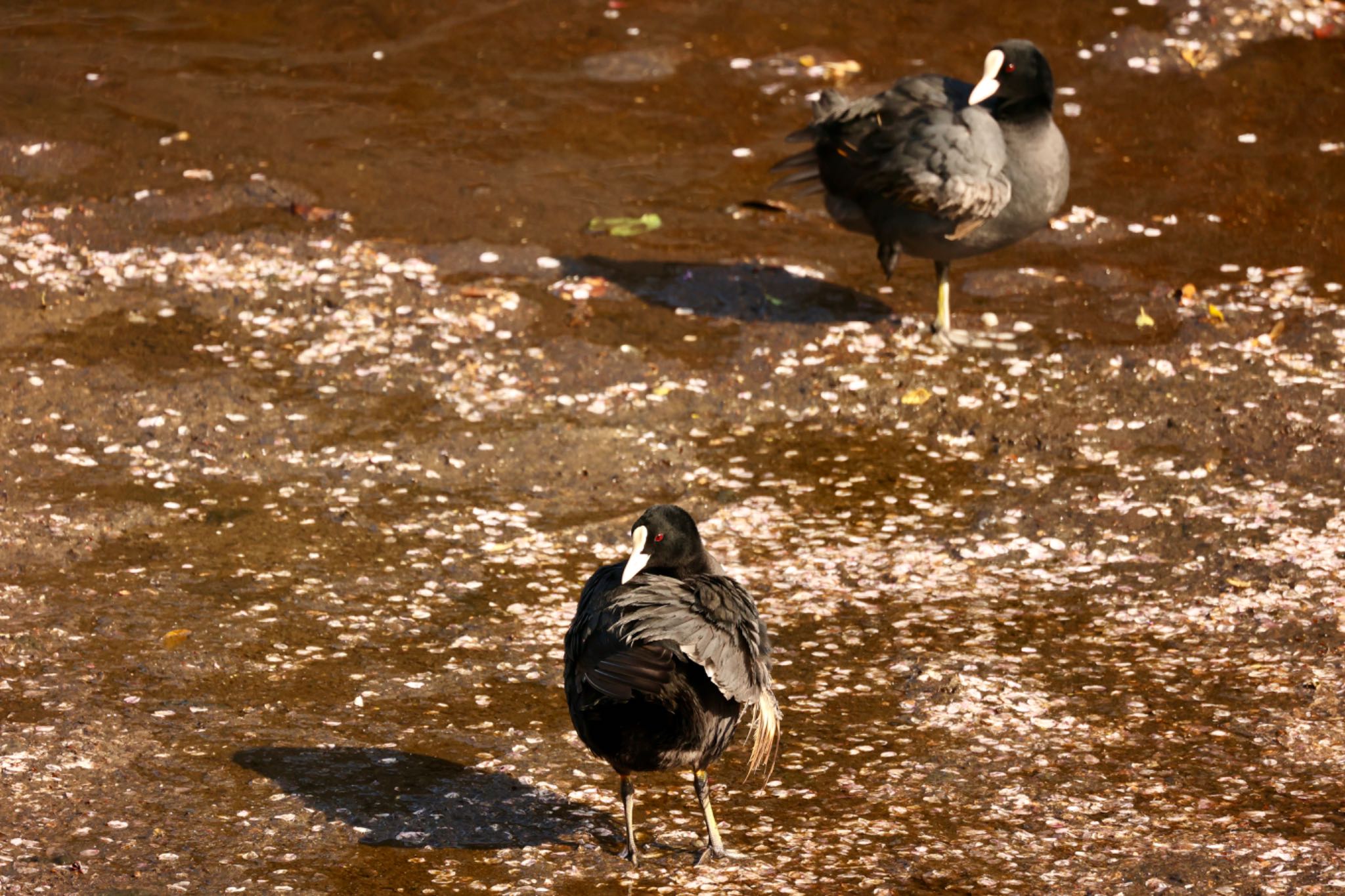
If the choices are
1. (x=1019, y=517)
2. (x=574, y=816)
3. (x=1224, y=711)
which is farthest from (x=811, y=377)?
(x=574, y=816)

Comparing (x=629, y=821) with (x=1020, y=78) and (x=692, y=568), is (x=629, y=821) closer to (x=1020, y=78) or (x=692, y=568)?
(x=692, y=568)

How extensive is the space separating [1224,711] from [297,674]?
16.6 feet

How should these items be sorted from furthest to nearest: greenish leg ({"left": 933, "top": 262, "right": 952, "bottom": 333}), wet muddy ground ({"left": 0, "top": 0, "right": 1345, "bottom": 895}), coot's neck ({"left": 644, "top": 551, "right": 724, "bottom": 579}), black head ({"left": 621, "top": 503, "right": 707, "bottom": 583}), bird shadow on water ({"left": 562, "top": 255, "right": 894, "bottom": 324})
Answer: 1. bird shadow on water ({"left": 562, "top": 255, "right": 894, "bottom": 324})
2. greenish leg ({"left": 933, "top": 262, "right": 952, "bottom": 333})
3. wet muddy ground ({"left": 0, "top": 0, "right": 1345, "bottom": 895})
4. coot's neck ({"left": 644, "top": 551, "right": 724, "bottom": 579})
5. black head ({"left": 621, "top": 503, "right": 707, "bottom": 583})

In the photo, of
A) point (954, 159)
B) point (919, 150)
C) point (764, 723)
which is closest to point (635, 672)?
point (764, 723)

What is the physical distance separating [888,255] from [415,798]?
22.9 feet

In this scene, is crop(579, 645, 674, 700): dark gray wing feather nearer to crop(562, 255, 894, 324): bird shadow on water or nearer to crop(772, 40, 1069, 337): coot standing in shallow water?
crop(772, 40, 1069, 337): coot standing in shallow water

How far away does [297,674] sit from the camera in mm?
8312

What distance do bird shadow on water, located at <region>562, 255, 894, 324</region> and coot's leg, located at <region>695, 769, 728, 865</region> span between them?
7.15 metres

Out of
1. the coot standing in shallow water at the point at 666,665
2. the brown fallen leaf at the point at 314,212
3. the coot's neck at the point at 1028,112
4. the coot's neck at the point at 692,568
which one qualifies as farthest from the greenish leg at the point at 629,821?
the brown fallen leaf at the point at 314,212

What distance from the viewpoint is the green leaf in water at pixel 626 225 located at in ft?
48.2

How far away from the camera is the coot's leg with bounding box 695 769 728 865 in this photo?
661 centimetres

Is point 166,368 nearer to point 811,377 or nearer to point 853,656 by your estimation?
point 811,377

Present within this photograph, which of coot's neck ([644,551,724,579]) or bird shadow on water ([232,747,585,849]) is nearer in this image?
coot's neck ([644,551,724,579])

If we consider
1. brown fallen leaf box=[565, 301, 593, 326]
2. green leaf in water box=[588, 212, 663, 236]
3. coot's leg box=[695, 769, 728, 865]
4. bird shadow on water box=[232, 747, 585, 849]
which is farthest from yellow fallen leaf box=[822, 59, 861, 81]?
coot's leg box=[695, 769, 728, 865]
